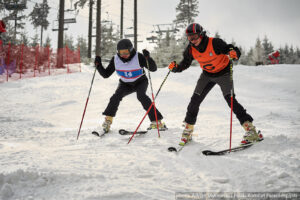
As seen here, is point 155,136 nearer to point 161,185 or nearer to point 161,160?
point 161,160

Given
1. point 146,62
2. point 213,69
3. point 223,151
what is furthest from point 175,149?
point 146,62

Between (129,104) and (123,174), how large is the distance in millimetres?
5597

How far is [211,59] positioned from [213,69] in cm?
17

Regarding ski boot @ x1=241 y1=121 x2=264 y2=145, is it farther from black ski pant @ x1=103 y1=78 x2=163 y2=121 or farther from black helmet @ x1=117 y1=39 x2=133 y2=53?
black helmet @ x1=117 y1=39 x2=133 y2=53

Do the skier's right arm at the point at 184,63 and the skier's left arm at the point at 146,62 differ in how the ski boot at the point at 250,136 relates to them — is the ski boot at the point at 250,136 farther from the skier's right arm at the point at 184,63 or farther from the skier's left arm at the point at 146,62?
the skier's left arm at the point at 146,62

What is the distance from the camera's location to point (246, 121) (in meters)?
3.05

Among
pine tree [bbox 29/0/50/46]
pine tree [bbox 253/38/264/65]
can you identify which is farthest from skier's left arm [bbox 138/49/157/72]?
pine tree [bbox 253/38/264/65]

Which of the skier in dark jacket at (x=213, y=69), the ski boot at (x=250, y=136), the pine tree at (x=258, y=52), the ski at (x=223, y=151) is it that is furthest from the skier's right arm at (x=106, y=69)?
the pine tree at (x=258, y=52)

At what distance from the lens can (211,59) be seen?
3.21 meters

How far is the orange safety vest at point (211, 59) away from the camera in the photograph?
10.4ft

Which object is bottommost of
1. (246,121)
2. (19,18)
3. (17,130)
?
(17,130)

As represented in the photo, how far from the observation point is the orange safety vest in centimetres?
318

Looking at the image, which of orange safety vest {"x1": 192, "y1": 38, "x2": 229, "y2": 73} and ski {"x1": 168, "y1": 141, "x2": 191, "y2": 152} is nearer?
ski {"x1": 168, "y1": 141, "x2": 191, "y2": 152}

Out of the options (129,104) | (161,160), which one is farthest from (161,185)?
(129,104)
